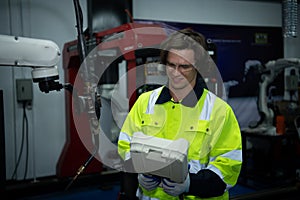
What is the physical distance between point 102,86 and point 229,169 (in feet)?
6.63

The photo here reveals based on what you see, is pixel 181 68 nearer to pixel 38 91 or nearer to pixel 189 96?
pixel 189 96

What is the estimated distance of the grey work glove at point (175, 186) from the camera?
4.62 ft

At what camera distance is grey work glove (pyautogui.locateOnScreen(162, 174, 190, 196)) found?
4.62 ft

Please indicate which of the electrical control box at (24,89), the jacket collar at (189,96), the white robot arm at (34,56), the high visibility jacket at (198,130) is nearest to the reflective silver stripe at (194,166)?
A: the high visibility jacket at (198,130)

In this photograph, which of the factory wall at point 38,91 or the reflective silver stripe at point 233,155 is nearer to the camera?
the reflective silver stripe at point 233,155

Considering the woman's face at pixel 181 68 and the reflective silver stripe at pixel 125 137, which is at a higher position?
the woman's face at pixel 181 68

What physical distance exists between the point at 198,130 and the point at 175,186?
27cm

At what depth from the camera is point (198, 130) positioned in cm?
149

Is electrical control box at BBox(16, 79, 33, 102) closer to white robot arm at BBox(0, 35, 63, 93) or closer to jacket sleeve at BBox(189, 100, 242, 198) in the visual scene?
white robot arm at BBox(0, 35, 63, 93)

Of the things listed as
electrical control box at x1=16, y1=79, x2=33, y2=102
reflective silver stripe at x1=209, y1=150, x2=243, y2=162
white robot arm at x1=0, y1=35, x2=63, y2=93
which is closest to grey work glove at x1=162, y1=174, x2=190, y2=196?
reflective silver stripe at x1=209, y1=150, x2=243, y2=162

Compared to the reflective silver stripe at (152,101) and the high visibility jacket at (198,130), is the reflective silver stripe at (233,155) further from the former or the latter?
the reflective silver stripe at (152,101)

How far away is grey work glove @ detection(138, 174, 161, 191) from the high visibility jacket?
0.10m

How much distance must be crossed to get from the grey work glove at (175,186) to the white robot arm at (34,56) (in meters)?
1.06

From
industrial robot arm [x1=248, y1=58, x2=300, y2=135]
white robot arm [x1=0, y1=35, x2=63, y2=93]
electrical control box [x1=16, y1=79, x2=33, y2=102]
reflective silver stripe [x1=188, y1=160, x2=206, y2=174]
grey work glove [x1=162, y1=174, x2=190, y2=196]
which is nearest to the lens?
grey work glove [x1=162, y1=174, x2=190, y2=196]
